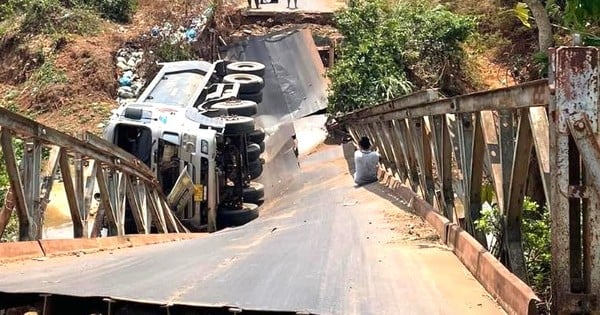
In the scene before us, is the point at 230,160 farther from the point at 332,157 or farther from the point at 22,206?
the point at 22,206

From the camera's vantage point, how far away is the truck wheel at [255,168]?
14.6 m

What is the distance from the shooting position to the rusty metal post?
3.22m

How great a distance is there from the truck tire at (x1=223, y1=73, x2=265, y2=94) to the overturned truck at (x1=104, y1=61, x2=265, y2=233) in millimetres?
1446

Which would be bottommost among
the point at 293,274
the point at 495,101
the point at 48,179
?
the point at 293,274

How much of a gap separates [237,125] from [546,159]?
8678mm

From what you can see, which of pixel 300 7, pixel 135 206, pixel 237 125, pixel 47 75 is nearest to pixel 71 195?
pixel 135 206

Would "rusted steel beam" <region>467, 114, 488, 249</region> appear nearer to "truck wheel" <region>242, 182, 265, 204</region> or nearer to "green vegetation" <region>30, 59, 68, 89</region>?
"truck wheel" <region>242, 182, 265, 204</region>

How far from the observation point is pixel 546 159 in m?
3.76

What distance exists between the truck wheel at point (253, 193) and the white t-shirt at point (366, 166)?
2203 mm

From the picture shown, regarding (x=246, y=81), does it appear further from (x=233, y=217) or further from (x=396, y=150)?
(x=396, y=150)

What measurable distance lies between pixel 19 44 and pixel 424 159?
18.1m

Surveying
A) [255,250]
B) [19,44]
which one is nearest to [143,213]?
[255,250]

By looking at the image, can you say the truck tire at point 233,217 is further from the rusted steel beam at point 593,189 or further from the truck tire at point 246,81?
the rusted steel beam at point 593,189

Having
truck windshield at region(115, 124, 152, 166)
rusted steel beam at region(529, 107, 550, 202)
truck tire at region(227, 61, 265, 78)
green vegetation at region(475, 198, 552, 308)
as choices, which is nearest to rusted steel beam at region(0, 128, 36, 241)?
green vegetation at region(475, 198, 552, 308)
